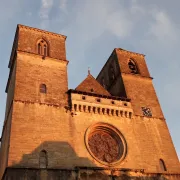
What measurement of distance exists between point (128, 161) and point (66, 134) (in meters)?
4.04

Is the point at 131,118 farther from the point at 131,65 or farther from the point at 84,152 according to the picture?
the point at 131,65

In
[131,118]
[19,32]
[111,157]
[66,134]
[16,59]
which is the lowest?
[111,157]

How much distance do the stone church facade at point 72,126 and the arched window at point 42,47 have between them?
0.08 meters

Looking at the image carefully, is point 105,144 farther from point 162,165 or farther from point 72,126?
point 162,165

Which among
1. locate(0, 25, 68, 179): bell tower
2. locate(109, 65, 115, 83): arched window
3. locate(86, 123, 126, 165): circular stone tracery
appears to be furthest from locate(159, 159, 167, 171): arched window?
locate(109, 65, 115, 83): arched window

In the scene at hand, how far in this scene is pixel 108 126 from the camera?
18016 millimetres

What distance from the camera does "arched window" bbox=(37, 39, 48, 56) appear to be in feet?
68.4

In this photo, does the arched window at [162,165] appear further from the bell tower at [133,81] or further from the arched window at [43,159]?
the arched window at [43,159]

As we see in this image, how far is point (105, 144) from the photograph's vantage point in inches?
688

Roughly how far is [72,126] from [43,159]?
2887 millimetres

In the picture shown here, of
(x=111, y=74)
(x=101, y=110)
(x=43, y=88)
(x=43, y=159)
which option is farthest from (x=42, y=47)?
(x=43, y=159)

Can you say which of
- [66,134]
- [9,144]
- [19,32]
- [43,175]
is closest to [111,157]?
[66,134]

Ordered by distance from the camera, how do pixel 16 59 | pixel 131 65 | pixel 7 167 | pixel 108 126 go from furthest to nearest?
pixel 131 65 → pixel 16 59 → pixel 108 126 → pixel 7 167

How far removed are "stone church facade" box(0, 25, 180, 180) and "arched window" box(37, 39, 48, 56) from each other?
0.08 metres
